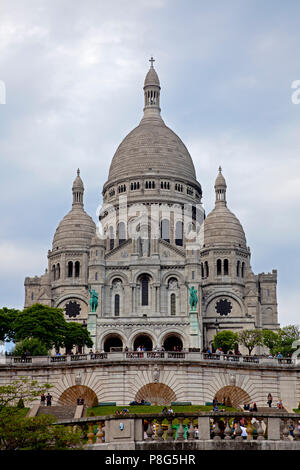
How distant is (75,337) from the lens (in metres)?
80.4

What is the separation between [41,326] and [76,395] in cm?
2663

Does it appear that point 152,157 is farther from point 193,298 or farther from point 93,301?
point 193,298

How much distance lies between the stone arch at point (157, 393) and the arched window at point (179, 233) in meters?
70.3

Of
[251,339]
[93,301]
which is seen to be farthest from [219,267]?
[251,339]

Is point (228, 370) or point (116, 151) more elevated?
point (116, 151)

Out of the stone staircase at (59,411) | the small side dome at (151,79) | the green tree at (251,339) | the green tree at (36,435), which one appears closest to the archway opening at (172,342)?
the green tree at (251,339)

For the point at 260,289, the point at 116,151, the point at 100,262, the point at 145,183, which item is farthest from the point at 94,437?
the point at 116,151

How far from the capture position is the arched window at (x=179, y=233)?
117 m

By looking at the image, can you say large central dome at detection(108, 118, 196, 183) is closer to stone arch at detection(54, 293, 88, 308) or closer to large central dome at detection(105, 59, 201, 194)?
large central dome at detection(105, 59, 201, 194)

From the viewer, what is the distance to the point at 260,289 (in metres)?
114

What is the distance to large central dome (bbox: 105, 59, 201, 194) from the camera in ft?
404

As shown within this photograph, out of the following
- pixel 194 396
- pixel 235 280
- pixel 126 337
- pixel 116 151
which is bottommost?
pixel 194 396
